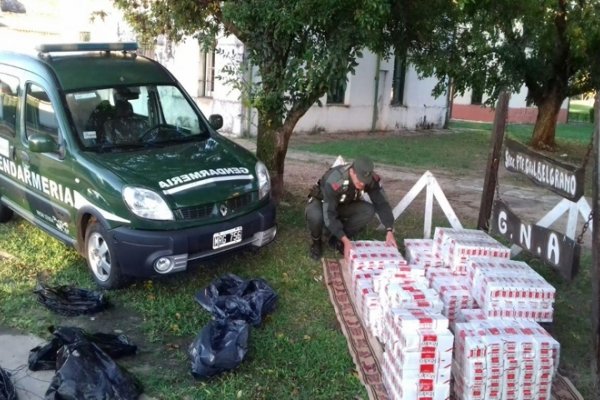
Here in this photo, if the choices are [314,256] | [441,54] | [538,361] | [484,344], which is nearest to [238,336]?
[484,344]

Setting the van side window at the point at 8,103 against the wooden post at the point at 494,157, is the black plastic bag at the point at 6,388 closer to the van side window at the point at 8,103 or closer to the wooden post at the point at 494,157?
the van side window at the point at 8,103

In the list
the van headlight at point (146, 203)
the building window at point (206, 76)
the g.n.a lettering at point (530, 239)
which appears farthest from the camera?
the building window at point (206, 76)

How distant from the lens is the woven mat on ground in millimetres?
3958

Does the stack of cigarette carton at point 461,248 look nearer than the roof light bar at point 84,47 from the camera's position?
Yes

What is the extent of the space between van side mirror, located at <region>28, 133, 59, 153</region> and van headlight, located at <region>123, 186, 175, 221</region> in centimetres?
98

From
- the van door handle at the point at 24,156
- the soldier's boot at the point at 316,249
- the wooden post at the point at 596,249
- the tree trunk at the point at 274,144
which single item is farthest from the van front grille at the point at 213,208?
the wooden post at the point at 596,249

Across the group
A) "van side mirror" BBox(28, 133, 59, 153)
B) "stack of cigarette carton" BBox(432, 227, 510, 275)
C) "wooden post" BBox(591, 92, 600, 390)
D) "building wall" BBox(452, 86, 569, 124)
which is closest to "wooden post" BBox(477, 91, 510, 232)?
"stack of cigarette carton" BBox(432, 227, 510, 275)

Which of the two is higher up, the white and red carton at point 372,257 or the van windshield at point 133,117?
the van windshield at point 133,117

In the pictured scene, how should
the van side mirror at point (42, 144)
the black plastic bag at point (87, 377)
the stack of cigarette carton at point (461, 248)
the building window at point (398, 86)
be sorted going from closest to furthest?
1. the black plastic bag at point (87, 377)
2. the stack of cigarette carton at point (461, 248)
3. the van side mirror at point (42, 144)
4. the building window at point (398, 86)

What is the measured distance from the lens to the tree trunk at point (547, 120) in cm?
1653

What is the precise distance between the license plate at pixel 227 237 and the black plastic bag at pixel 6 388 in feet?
6.22

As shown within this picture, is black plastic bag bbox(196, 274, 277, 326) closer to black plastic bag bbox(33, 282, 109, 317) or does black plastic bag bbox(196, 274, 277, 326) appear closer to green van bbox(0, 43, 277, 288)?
green van bbox(0, 43, 277, 288)

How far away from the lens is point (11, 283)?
17.7 ft

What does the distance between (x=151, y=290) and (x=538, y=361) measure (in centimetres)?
315
